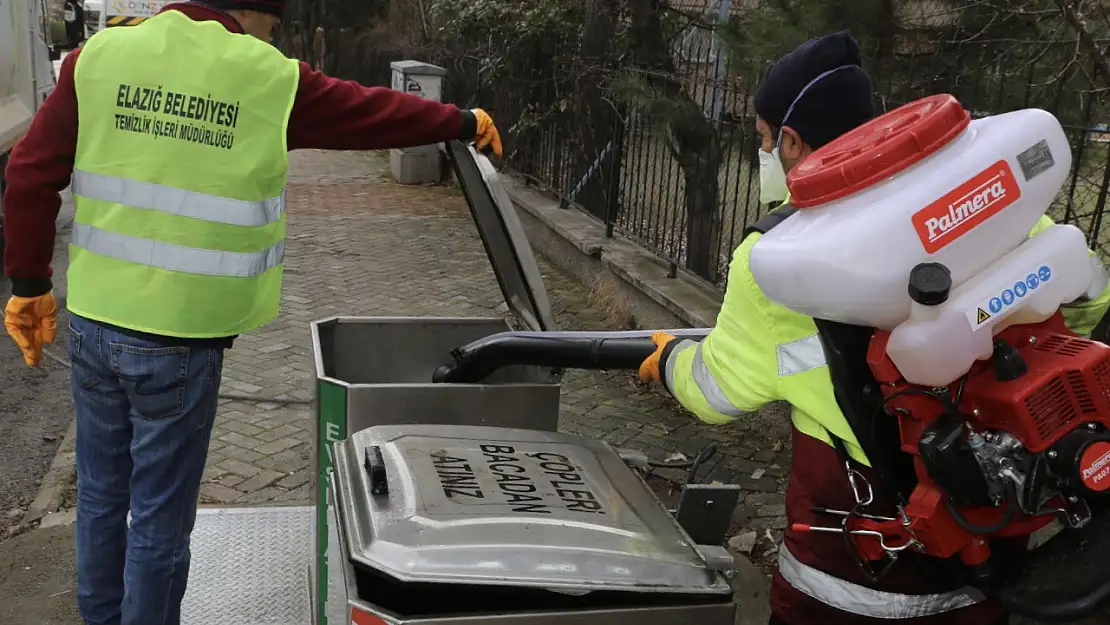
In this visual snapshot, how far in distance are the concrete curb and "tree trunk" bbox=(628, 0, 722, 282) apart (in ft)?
11.3

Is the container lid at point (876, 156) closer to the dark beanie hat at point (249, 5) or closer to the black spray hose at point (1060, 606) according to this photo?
the black spray hose at point (1060, 606)

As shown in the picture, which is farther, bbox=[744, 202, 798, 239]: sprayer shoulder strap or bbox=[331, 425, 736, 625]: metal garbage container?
bbox=[744, 202, 798, 239]: sprayer shoulder strap

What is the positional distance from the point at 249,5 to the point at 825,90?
1.44m

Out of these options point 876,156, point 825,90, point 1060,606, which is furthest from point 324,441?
point 1060,606

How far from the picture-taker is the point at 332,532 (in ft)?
6.89

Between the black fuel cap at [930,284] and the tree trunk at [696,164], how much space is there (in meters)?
4.13

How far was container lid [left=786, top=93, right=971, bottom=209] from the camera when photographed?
154 centimetres

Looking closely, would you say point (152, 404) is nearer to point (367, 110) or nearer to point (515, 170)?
point (367, 110)

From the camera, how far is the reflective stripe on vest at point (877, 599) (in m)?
1.84

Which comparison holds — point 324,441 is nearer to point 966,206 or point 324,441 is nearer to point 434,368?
point 434,368

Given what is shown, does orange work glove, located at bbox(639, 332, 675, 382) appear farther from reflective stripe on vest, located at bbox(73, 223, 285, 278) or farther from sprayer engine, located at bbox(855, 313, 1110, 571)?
reflective stripe on vest, located at bbox(73, 223, 285, 278)

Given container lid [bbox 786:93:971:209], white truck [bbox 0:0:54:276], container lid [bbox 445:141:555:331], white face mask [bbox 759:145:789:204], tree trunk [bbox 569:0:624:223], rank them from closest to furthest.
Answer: container lid [bbox 786:93:971:209], white face mask [bbox 759:145:789:204], container lid [bbox 445:141:555:331], tree trunk [bbox 569:0:624:223], white truck [bbox 0:0:54:276]

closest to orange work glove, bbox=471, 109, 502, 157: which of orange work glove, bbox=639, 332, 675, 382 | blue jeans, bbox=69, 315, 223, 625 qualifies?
orange work glove, bbox=639, 332, 675, 382

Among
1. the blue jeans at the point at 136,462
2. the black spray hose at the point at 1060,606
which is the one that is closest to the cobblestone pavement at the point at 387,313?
the blue jeans at the point at 136,462
